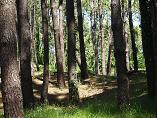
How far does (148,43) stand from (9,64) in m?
7.88

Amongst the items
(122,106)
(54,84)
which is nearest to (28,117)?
(122,106)

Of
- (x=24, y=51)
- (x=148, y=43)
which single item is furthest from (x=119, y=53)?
(x=24, y=51)

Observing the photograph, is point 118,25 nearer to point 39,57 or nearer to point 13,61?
point 13,61

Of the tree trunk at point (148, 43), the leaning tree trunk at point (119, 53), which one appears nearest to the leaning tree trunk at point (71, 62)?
the tree trunk at point (148, 43)

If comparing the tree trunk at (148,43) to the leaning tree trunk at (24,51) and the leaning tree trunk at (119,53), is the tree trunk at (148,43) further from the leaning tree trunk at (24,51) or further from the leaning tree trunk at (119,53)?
the leaning tree trunk at (24,51)

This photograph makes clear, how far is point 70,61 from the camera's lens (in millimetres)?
16141

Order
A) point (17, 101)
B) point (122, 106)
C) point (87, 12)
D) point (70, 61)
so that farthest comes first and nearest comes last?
point (87, 12)
point (70, 61)
point (122, 106)
point (17, 101)

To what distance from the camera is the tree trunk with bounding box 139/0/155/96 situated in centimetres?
1438

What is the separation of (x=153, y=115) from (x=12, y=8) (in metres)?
4.45

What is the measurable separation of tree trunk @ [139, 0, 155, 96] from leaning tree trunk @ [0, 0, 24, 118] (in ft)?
24.1

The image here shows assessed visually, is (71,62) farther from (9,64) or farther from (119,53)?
(9,64)

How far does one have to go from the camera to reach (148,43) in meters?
14.7

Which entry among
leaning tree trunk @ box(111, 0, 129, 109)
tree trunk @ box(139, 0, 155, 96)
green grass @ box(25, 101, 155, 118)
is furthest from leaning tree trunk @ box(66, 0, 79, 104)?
green grass @ box(25, 101, 155, 118)

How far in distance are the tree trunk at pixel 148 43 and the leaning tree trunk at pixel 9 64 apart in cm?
735
